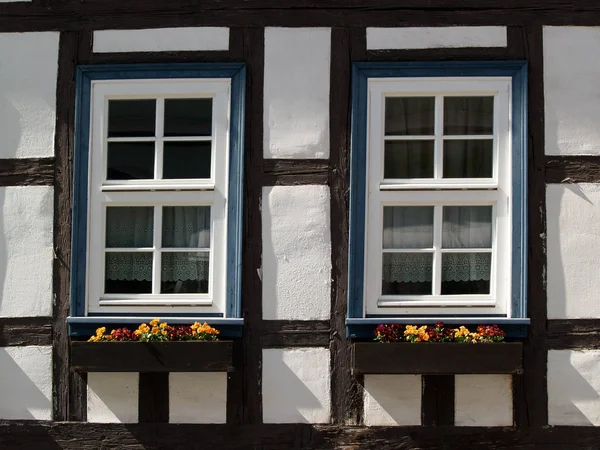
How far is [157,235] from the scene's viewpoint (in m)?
5.85

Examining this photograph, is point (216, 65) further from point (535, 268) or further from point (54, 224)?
point (535, 268)

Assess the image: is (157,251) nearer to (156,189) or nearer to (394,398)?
(156,189)

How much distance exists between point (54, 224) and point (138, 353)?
1120 millimetres

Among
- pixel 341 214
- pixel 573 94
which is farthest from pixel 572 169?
pixel 341 214

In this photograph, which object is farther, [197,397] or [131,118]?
[131,118]

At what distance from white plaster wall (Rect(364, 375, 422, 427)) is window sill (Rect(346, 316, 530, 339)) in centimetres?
31

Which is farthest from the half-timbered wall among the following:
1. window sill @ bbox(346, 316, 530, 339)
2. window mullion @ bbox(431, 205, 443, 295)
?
window mullion @ bbox(431, 205, 443, 295)

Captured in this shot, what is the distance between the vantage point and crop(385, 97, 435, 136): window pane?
581 cm

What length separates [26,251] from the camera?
229 inches

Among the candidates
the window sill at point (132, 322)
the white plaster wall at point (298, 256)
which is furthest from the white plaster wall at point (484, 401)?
the window sill at point (132, 322)

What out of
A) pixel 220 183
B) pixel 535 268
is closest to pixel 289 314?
pixel 220 183

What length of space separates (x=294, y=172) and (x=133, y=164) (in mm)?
1158

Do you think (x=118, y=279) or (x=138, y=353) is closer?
(x=138, y=353)

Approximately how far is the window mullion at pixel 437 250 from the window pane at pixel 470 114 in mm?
589
